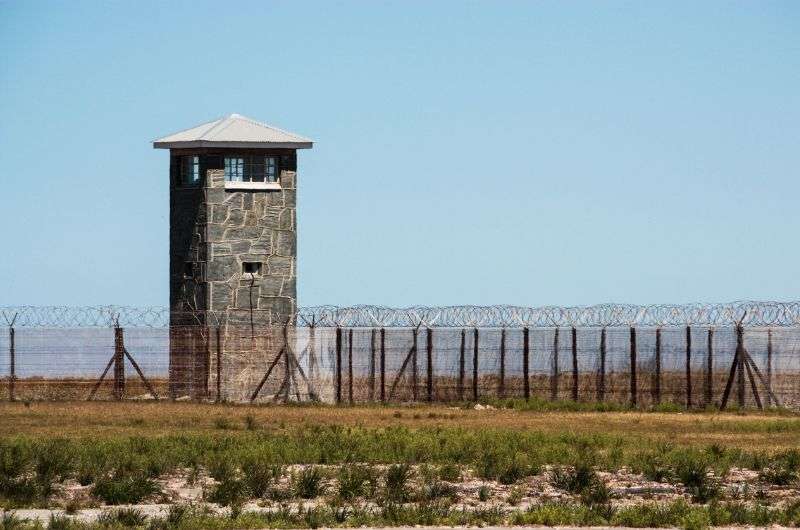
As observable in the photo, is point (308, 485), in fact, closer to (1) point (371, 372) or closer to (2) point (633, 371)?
(2) point (633, 371)

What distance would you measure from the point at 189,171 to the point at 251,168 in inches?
67.8

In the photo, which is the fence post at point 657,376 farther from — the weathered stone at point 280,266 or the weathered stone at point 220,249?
the weathered stone at point 220,249

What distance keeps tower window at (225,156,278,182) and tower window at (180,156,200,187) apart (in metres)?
0.88

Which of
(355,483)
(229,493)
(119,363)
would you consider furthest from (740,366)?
(229,493)

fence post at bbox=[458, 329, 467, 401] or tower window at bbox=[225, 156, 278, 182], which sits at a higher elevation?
tower window at bbox=[225, 156, 278, 182]

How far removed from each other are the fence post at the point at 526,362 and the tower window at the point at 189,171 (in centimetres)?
1013

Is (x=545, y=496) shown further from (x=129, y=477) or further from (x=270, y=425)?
(x=270, y=425)

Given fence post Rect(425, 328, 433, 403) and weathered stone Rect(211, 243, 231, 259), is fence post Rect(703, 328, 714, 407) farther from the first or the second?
weathered stone Rect(211, 243, 231, 259)

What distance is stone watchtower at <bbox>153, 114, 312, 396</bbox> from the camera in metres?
47.4

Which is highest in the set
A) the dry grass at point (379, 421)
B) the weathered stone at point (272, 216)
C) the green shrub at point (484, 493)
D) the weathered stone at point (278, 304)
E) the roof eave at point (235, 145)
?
the roof eave at point (235, 145)

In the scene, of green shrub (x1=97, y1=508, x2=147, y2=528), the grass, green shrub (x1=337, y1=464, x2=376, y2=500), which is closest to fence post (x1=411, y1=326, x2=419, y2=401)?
green shrub (x1=337, y1=464, x2=376, y2=500)

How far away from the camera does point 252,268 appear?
4794 cm

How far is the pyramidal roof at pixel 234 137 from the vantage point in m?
47.3

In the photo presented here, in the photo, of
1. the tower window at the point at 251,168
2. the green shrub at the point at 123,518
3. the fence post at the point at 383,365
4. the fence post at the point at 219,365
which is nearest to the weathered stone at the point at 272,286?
the fence post at the point at 219,365
